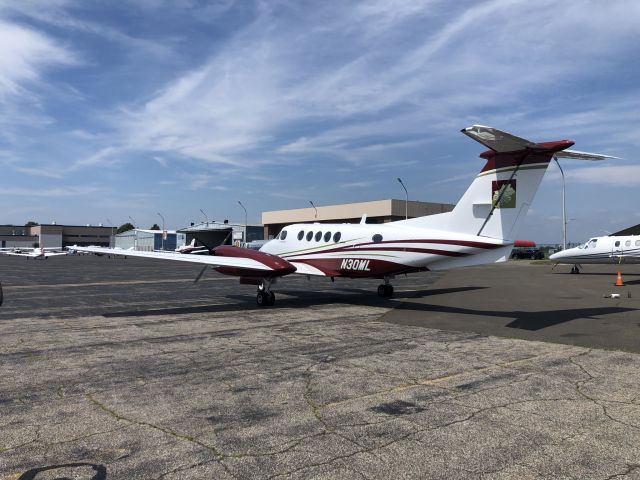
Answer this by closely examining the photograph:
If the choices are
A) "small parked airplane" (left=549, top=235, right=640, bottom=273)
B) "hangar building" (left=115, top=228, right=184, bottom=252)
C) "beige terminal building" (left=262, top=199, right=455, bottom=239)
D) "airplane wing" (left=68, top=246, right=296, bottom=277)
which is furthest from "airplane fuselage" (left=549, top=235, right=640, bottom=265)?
"hangar building" (left=115, top=228, right=184, bottom=252)

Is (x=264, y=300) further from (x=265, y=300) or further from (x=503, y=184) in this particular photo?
(x=503, y=184)

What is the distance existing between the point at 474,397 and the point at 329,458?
2559 millimetres

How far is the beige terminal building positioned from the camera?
78938mm

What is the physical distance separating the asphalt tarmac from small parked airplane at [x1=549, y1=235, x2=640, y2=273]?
20096 millimetres

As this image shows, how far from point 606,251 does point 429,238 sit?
22746 mm

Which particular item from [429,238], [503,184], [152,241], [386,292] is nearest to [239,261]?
[386,292]

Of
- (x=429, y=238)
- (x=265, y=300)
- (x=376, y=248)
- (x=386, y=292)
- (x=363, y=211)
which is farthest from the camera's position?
(x=363, y=211)

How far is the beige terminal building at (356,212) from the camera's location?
259 ft

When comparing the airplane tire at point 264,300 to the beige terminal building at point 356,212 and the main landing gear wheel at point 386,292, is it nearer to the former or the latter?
the main landing gear wheel at point 386,292

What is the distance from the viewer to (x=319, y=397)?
6.02 m

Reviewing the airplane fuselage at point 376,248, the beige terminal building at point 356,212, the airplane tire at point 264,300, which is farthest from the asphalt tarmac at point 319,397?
the beige terminal building at point 356,212

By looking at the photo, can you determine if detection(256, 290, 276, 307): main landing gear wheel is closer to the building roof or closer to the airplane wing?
the airplane wing

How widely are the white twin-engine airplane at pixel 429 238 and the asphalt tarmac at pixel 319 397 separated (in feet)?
6.97

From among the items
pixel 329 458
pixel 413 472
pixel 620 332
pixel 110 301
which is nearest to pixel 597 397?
pixel 413 472
